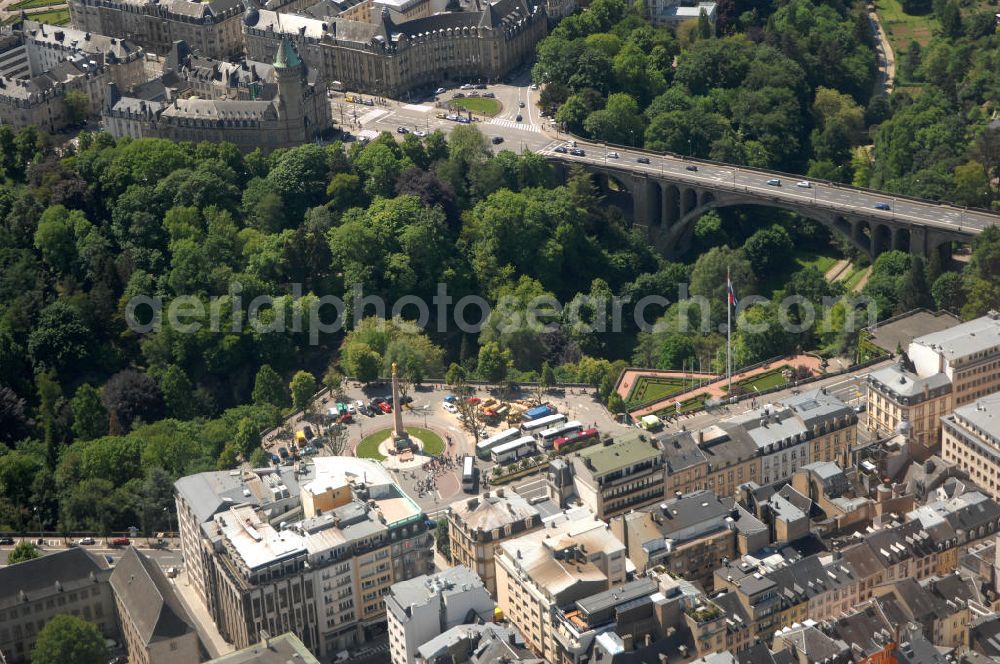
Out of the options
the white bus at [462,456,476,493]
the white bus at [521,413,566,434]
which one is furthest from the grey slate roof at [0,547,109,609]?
the white bus at [521,413,566,434]

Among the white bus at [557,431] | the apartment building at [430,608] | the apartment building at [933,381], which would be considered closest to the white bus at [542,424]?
the white bus at [557,431]

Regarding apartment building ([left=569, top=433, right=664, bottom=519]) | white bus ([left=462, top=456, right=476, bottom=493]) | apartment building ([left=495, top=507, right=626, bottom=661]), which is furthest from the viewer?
white bus ([left=462, top=456, right=476, bottom=493])

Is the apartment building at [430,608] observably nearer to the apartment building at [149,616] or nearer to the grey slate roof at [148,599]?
the apartment building at [149,616]

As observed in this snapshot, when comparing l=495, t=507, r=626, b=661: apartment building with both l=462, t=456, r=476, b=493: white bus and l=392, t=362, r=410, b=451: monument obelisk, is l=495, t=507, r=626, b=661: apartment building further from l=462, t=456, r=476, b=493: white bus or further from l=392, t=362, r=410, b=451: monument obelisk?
l=392, t=362, r=410, b=451: monument obelisk

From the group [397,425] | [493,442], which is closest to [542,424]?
[493,442]

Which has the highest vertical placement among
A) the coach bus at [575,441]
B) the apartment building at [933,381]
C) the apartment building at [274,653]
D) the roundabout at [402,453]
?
the apartment building at [933,381]
